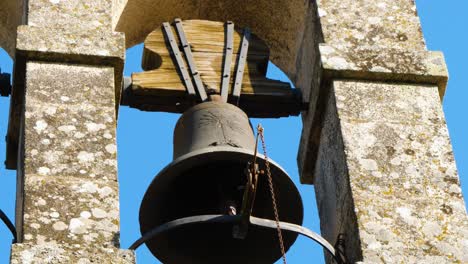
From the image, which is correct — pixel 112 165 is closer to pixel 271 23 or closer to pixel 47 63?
pixel 47 63

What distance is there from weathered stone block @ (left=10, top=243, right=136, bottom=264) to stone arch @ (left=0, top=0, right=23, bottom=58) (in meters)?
2.36

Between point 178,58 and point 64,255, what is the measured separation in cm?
195

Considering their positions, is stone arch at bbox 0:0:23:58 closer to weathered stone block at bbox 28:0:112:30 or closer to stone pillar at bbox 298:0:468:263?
weathered stone block at bbox 28:0:112:30

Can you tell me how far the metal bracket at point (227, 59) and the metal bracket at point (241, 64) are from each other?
0.04 metres

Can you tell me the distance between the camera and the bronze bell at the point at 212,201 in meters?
7.29

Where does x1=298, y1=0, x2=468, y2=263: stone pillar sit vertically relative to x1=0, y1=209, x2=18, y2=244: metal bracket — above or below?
above

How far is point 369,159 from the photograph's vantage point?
7.44 meters

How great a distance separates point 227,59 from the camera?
8.34m

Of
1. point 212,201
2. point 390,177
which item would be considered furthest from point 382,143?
point 212,201

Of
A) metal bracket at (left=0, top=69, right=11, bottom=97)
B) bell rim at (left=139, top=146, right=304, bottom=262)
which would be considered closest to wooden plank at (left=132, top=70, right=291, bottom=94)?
metal bracket at (left=0, top=69, right=11, bottom=97)

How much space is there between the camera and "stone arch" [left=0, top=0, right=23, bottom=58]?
8773 mm

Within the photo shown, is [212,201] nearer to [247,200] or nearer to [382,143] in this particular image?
[247,200]

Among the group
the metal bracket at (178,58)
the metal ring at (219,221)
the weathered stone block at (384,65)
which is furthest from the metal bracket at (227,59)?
the metal ring at (219,221)

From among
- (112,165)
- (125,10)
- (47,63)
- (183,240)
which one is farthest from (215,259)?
(125,10)
